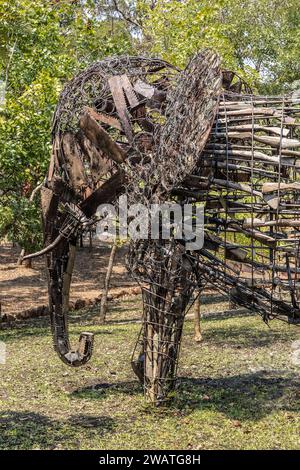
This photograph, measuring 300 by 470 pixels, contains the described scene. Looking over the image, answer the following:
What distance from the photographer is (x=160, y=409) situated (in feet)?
24.8

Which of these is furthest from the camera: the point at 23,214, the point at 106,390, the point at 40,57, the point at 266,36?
the point at 266,36

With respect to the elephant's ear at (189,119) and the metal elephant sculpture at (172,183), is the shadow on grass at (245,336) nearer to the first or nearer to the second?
the metal elephant sculpture at (172,183)

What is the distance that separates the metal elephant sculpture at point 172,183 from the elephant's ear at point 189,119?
11 millimetres

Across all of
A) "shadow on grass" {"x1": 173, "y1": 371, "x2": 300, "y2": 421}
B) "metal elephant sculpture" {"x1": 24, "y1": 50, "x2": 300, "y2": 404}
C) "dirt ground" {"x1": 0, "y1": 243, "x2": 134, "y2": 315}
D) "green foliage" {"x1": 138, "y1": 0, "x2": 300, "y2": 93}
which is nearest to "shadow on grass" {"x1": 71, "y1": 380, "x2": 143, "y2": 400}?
"shadow on grass" {"x1": 173, "y1": 371, "x2": 300, "y2": 421}

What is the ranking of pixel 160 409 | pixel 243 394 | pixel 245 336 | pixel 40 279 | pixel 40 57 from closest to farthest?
pixel 160 409
pixel 243 394
pixel 245 336
pixel 40 57
pixel 40 279

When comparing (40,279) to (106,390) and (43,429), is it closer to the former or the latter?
(106,390)

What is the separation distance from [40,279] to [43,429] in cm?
1233

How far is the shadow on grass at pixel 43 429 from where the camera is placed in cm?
673

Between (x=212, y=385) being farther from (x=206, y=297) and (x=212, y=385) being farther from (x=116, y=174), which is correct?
(x=206, y=297)

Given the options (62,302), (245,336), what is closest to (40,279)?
(245,336)

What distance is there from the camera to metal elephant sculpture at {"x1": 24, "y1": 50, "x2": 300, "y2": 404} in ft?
22.7

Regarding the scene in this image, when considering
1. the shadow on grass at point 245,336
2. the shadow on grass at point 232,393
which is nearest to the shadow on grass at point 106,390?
the shadow on grass at point 232,393

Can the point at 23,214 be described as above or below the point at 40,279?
above

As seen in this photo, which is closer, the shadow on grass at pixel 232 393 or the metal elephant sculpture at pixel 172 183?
the metal elephant sculpture at pixel 172 183
